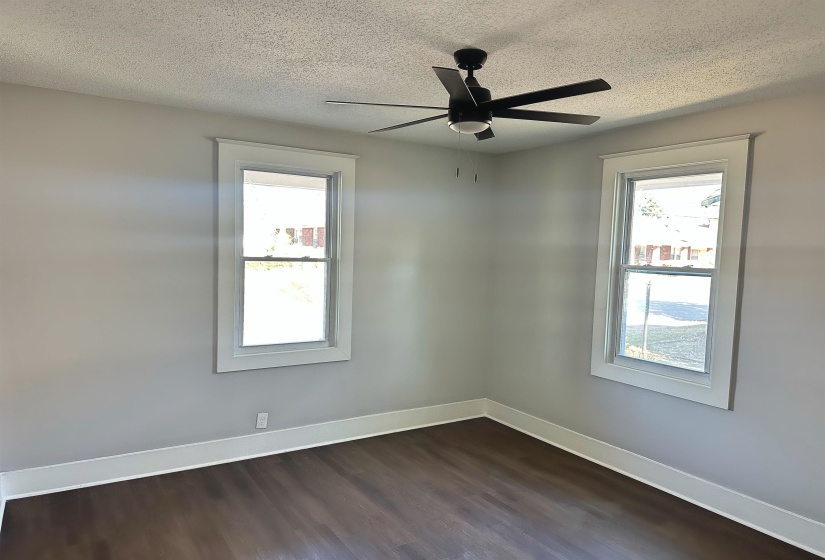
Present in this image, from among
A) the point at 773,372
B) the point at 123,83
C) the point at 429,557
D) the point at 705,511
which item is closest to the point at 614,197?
the point at 773,372

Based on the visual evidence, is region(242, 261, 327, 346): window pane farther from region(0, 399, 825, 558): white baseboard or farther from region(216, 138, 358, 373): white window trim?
region(0, 399, 825, 558): white baseboard

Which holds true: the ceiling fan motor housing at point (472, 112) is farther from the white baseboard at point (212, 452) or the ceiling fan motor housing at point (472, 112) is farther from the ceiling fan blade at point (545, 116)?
the white baseboard at point (212, 452)

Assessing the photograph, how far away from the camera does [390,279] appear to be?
15.0 feet

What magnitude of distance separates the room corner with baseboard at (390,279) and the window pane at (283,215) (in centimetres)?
2

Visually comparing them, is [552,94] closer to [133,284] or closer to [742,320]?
[742,320]

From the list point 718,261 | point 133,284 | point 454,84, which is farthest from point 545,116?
point 133,284

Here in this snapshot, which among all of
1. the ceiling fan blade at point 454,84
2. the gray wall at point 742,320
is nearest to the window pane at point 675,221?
the gray wall at point 742,320

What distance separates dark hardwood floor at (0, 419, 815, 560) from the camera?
9.20ft

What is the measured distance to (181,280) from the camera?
365cm

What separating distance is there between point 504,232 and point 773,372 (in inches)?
99.8

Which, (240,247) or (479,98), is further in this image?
(240,247)

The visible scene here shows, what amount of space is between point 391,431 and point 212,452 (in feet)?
5.00

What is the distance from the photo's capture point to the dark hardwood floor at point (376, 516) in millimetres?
2803

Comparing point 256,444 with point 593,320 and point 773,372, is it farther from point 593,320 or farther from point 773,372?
point 773,372
